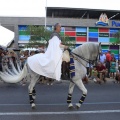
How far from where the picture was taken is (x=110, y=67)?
19766 millimetres


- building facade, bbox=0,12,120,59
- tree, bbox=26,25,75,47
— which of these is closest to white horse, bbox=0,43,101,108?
tree, bbox=26,25,75,47

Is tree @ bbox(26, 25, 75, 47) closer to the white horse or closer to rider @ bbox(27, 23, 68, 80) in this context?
the white horse

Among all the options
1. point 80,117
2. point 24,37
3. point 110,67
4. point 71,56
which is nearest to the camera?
point 80,117

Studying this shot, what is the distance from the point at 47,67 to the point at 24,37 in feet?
143

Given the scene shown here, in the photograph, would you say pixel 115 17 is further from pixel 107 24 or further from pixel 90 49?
pixel 90 49

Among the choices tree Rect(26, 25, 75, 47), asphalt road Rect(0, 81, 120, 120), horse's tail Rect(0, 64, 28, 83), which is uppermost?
tree Rect(26, 25, 75, 47)

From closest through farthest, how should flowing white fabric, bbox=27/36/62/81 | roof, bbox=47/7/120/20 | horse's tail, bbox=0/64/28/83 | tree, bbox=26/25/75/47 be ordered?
flowing white fabric, bbox=27/36/62/81, horse's tail, bbox=0/64/28/83, tree, bbox=26/25/75/47, roof, bbox=47/7/120/20

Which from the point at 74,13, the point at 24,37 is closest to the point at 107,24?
the point at 74,13

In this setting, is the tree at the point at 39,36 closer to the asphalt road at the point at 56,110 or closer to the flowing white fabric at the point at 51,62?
the asphalt road at the point at 56,110

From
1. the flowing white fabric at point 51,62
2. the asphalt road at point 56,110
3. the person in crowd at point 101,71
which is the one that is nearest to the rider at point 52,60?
the flowing white fabric at point 51,62

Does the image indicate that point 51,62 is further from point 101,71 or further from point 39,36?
point 39,36

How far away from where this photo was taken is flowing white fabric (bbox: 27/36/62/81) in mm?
8383

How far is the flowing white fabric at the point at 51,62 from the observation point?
8.38 m

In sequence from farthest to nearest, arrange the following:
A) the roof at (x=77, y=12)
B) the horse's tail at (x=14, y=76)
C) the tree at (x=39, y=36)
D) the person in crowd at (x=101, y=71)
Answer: the roof at (x=77, y=12)
the tree at (x=39, y=36)
the person in crowd at (x=101, y=71)
the horse's tail at (x=14, y=76)
